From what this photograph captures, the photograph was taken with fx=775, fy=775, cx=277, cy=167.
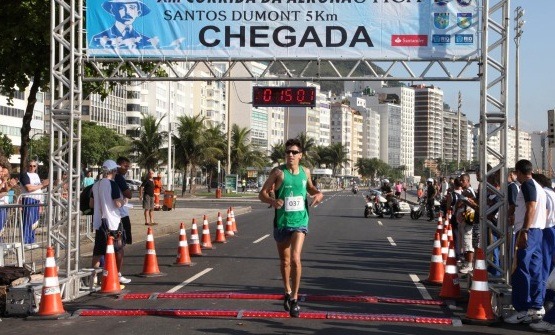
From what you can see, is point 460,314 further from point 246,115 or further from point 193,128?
point 246,115

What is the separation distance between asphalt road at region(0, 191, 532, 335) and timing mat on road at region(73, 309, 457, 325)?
0.10 metres

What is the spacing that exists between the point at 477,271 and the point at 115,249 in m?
5.67

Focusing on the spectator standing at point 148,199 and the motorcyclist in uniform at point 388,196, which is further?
the motorcyclist in uniform at point 388,196

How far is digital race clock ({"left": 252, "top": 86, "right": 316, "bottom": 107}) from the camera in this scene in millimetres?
14977

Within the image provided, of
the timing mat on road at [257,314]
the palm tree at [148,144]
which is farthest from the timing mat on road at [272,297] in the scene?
the palm tree at [148,144]

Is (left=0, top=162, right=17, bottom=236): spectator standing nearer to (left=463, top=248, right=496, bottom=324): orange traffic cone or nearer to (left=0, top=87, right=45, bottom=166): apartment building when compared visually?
(left=463, top=248, right=496, bottom=324): orange traffic cone

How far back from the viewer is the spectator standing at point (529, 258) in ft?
31.4

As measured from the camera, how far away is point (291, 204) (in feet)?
31.7

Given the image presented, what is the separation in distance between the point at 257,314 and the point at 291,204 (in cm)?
151

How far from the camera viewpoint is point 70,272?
11711mm

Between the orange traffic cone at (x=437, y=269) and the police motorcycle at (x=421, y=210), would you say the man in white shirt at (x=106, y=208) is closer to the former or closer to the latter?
the orange traffic cone at (x=437, y=269)

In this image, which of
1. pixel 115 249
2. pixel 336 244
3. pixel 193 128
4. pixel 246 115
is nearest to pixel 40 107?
pixel 193 128

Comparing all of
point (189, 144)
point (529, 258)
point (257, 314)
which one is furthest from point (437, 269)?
point (189, 144)

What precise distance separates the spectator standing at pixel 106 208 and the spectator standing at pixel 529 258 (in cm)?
613
